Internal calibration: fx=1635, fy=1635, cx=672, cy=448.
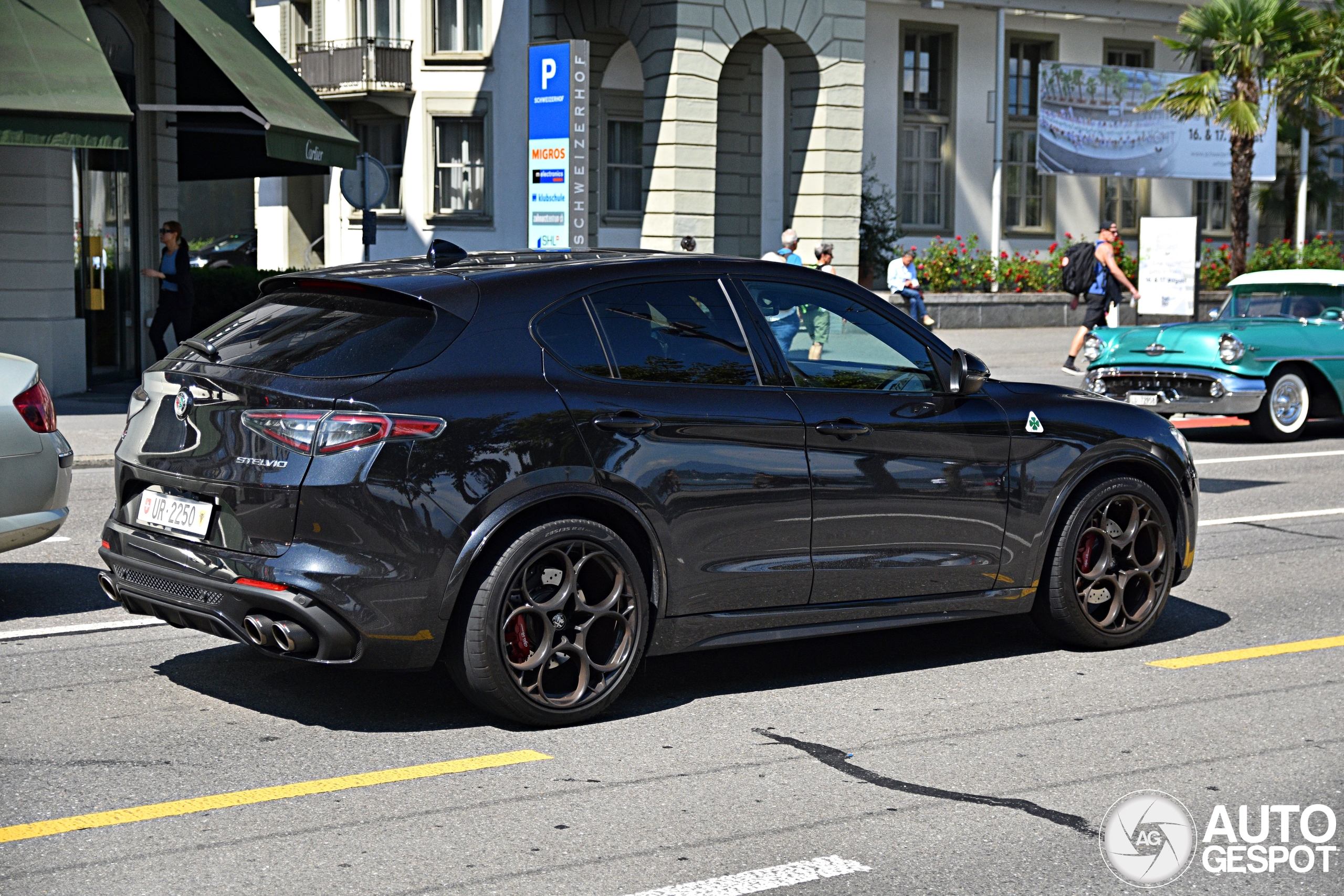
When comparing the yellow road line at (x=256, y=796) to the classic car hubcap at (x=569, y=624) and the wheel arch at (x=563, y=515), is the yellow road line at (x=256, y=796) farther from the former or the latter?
the wheel arch at (x=563, y=515)

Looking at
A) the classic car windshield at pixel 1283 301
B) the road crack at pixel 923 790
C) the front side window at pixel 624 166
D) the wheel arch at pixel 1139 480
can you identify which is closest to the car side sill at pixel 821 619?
the wheel arch at pixel 1139 480

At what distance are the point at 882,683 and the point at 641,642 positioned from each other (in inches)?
46.0

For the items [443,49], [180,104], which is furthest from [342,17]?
[180,104]

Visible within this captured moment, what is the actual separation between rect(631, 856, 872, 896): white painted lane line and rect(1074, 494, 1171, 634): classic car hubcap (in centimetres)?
280

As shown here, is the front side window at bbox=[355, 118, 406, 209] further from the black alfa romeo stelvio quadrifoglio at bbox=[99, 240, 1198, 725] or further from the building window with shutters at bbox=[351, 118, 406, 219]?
the black alfa romeo stelvio quadrifoglio at bbox=[99, 240, 1198, 725]

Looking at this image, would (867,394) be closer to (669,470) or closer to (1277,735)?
(669,470)

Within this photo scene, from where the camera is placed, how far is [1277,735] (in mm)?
5668

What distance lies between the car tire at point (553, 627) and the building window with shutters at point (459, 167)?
30.0 m

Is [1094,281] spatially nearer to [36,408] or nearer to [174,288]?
[174,288]

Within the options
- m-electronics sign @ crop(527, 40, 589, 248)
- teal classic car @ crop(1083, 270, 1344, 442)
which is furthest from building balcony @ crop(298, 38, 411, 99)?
teal classic car @ crop(1083, 270, 1344, 442)


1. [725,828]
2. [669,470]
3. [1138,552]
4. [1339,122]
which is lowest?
[725,828]

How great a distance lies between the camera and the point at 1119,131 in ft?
127

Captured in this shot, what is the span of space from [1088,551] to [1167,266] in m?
17.1

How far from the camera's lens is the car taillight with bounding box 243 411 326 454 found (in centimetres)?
519
